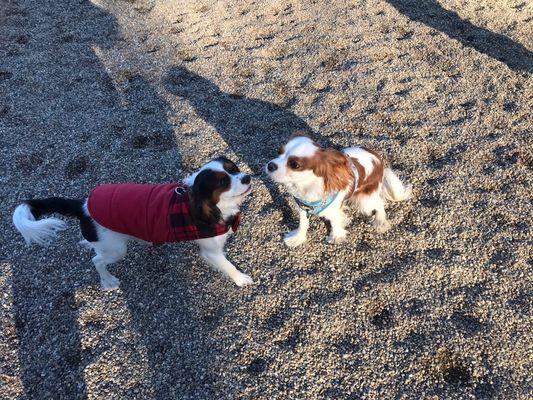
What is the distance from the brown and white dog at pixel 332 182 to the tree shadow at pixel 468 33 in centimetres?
304

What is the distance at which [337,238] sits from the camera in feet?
12.7

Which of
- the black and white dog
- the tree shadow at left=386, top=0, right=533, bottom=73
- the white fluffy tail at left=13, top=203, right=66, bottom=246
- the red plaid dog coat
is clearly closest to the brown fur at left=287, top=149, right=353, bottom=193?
the black and white dog

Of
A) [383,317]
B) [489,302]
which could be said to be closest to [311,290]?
[383,317]

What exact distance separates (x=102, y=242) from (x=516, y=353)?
3053 millimetres

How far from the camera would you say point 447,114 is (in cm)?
497

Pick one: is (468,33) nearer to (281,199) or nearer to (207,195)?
(281,199)

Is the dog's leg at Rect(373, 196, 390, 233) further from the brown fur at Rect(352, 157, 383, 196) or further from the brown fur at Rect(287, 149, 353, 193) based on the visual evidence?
the brown fur at Rect(287, 149, 353, 193)

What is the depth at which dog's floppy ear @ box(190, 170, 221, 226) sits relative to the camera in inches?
112

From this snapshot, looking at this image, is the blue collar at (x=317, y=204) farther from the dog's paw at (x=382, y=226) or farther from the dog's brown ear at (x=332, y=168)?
the dog's paw at (x=382, y=226)

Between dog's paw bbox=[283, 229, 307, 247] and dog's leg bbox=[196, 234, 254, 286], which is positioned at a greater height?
dog's leg bbox=[196, 234, 254, 286]

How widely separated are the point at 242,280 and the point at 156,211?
98cm

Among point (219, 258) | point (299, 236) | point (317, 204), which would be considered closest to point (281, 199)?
point (299, 236)

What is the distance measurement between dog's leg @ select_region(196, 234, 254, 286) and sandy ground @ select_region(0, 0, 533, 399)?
5.9 inches

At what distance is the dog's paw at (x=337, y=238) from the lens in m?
3.86
